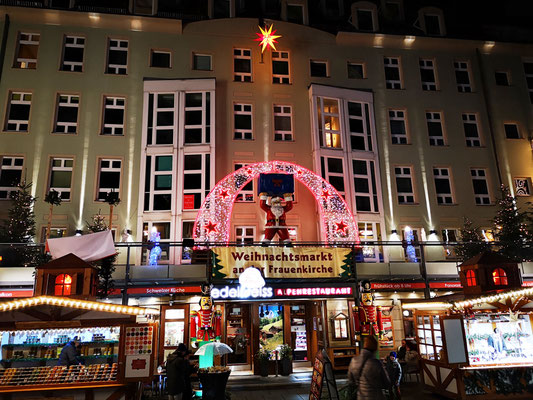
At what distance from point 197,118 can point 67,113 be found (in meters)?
6.85

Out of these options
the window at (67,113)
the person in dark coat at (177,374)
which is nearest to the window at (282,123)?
the window at (67,113)

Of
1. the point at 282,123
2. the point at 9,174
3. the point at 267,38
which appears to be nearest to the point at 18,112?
the point at 9,174

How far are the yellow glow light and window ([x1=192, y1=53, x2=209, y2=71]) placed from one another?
10.2ft

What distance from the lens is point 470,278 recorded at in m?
13.4

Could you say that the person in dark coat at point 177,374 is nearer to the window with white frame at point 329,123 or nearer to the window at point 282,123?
the window at point 282,123

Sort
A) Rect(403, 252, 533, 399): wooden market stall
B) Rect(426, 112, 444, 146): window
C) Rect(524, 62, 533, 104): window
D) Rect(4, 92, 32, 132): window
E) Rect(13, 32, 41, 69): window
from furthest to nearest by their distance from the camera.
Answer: Rect(524, 62, 533, 104): window, Rect(426, 112, 444, 146): window, Rect(13, 32, 41, 69): window, Rect(4, 92, 32, 132): window, Rect(403, 252, 533, 399): wooden market stall

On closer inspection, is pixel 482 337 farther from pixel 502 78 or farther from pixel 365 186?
pixel 502 78

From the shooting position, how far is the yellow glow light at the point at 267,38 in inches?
887

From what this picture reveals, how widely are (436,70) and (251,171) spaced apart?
15486 mm

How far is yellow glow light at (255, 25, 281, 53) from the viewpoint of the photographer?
73.9 ft

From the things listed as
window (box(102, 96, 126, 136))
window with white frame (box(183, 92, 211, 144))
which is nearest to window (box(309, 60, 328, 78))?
window with white frame (box(183, 92, 211, 144))

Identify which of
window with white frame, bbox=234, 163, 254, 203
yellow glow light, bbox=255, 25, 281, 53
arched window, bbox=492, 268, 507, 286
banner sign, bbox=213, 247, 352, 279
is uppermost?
yellow glow light, bbox=255, 25, 281, 53

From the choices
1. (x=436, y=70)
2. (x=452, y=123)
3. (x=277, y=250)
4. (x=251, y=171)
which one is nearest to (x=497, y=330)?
(x=277, y=250)

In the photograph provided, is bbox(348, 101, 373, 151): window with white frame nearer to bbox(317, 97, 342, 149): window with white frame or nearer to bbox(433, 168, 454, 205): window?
bbox(317, 97, 342, 149): window with white frame
